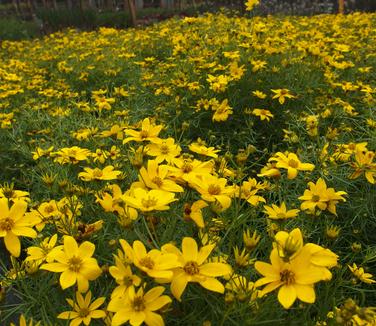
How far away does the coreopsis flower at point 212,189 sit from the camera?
107cm

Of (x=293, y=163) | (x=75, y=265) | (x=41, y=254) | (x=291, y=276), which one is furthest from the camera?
(x=293, y=163)

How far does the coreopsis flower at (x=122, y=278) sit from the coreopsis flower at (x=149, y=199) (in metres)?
0.13

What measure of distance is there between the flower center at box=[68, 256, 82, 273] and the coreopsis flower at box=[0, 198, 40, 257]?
13 cm

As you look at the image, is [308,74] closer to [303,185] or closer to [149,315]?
[303,185]

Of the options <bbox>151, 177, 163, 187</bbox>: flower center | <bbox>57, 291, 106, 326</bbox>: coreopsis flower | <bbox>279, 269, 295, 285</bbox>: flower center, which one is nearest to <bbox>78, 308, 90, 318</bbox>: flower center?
<bbox>57, 291, 106, 326</bbox>: coreopsis flower

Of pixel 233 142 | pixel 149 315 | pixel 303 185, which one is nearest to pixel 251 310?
pixel 149 315

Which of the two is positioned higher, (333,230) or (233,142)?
(333,230)

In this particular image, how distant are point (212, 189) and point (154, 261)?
276mm

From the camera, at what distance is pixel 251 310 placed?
1049 millimetres

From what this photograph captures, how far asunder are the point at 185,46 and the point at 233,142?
5.29 ft

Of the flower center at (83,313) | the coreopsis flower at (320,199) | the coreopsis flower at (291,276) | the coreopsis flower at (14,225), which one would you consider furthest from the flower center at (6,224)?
the coreopsis flower at (320,199)

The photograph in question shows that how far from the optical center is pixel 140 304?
2.91 ft

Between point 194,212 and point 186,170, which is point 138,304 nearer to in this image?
point 194,212

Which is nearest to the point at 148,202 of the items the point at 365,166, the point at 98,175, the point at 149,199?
the point at 149,199
